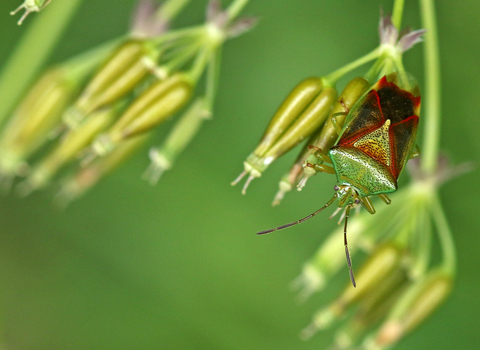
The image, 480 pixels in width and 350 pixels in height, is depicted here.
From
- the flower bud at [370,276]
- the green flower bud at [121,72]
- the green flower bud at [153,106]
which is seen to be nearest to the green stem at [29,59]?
the green flower bud at [121,72]

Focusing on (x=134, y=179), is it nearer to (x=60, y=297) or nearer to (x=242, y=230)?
(x=242, y=230)

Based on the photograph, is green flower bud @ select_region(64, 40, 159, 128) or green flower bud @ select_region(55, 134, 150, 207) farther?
green flower bud @ select_region(55, 134, 150, 207)

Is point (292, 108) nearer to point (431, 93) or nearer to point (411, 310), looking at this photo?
point (431, 93)

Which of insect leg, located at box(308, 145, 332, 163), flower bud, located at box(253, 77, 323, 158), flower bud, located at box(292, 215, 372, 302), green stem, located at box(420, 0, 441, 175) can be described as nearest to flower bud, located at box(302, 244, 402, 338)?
flower bud, located at box(292, 215, 372, 302)

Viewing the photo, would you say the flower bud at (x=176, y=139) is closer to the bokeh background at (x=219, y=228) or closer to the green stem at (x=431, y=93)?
the green stem at (x=431, y=93)

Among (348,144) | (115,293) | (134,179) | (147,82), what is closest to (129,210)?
(134,179)

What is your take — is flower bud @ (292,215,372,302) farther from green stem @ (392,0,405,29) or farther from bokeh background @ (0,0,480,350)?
bokeh background @ (0,0,480,350)
